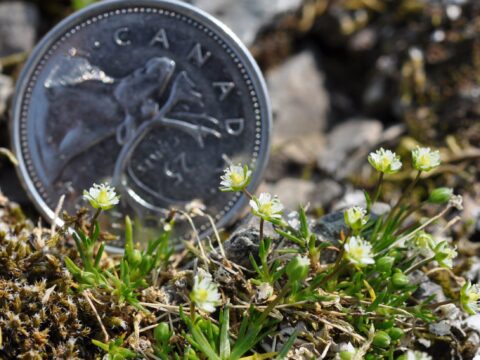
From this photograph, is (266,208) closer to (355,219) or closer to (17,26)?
(355,219)

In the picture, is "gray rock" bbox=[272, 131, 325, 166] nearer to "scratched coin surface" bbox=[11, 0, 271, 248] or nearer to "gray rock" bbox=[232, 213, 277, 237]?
"scratched coin surface" bbox=[11, 0, 271, 248]

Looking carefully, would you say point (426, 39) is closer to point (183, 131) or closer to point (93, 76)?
point (183, 131)

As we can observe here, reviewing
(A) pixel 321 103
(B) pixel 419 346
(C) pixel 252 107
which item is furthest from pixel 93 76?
(B) pixel 419 346

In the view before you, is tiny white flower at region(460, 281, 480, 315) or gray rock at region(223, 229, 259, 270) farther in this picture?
gray rock at region(223, 229, 259, 270)

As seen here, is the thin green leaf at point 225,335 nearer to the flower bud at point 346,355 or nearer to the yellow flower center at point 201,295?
the yellow flower center at point 201,295

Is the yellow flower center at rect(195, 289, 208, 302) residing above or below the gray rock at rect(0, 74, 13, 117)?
below

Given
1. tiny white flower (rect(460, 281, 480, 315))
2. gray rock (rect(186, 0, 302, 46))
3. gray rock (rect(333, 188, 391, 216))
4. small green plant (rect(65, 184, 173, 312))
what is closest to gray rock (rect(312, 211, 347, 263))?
gray rock (rect(333, 188, 391, 216))

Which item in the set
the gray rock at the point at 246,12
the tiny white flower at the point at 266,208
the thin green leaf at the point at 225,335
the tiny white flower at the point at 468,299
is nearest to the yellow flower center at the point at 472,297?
the tiny white flower at the point at 468,299
